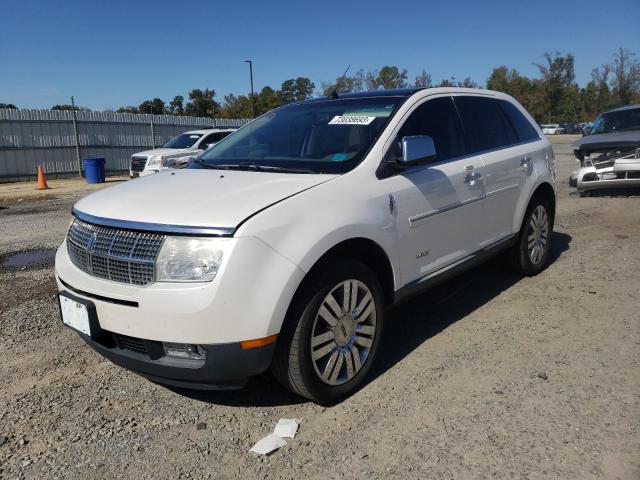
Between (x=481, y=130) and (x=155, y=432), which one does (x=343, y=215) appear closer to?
(x=155, y=432)

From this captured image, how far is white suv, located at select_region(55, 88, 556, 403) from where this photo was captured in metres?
2.60

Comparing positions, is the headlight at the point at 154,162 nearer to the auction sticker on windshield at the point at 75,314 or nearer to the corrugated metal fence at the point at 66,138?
the corrugated metal fence at the point at 66,138

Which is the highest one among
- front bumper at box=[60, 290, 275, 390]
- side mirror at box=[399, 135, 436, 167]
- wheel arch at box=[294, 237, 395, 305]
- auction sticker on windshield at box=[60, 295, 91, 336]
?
side mirror at box=[399, 135, 436, 167]

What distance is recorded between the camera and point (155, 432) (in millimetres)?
2879

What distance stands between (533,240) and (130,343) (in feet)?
13.1

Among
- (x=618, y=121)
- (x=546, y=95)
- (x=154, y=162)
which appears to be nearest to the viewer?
(x=618, y=121)

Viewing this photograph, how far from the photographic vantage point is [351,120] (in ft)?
12.4

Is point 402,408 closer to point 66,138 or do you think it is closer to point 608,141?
point 608,141

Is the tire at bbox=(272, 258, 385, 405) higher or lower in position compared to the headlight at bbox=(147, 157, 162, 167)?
lower

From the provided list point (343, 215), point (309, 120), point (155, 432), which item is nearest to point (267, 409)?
point (155, 432)

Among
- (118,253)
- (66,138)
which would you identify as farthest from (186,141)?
(118,253)

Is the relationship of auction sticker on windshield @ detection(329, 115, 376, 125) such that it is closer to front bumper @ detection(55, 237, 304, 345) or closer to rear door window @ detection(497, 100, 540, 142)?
front bumper @ detection(55, 237, 304, 345)

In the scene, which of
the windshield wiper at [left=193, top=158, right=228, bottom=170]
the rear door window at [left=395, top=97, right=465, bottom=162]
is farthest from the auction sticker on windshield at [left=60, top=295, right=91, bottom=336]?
the rear door window at [left=395, top=97, right=465, bottom=162]

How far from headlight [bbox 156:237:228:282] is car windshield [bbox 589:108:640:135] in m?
10.5
